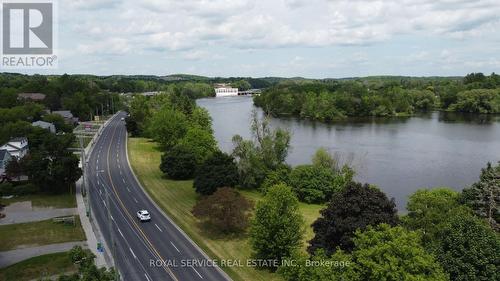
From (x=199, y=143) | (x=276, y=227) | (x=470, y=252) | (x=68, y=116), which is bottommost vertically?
(x=276, y=227)

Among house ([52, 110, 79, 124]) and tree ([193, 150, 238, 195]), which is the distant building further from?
tree ([193, 150, 238, 195])

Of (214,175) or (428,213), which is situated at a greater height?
(214,175)

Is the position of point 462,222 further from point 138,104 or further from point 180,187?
point 138,104

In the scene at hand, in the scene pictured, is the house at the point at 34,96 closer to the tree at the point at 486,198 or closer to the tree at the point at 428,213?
the tree at the point at 428,213

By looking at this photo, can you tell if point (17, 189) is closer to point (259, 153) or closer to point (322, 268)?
point (259, 153)

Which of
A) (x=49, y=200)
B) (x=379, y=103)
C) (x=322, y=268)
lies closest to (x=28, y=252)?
(x=49, y=200)

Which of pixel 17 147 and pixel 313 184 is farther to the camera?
pixel 17 147
